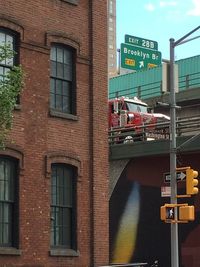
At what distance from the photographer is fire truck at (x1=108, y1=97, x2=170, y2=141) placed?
96.2ft

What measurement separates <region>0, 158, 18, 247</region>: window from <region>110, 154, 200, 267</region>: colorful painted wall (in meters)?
10.4

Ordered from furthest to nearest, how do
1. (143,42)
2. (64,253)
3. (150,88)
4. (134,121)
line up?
(150,88) < (143,42) < (134,121) < (64,253)

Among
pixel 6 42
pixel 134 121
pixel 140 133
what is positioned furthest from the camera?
pixel 134 121

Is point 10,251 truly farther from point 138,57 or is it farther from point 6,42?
point 138,57

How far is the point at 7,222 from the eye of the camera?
19.2 meters

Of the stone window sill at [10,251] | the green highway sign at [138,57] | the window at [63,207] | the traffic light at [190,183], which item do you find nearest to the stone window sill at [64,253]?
the window at [63,207]

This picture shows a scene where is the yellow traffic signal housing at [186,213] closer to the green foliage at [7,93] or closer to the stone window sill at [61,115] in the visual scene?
the stone window sill at [61,115]

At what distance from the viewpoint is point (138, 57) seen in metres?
37.5

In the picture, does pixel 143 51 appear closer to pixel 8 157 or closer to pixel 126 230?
pixel 126 230

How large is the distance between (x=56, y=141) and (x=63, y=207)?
6.81 feet

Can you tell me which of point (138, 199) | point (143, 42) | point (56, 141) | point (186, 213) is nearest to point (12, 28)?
point (56, 141)

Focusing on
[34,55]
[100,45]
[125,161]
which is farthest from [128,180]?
[34,55]

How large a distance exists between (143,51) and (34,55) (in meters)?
18.3

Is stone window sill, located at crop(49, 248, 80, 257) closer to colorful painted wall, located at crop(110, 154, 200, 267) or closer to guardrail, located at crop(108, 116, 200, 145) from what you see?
colorful painted wall, located at crop(110, 154, 200, 267)
